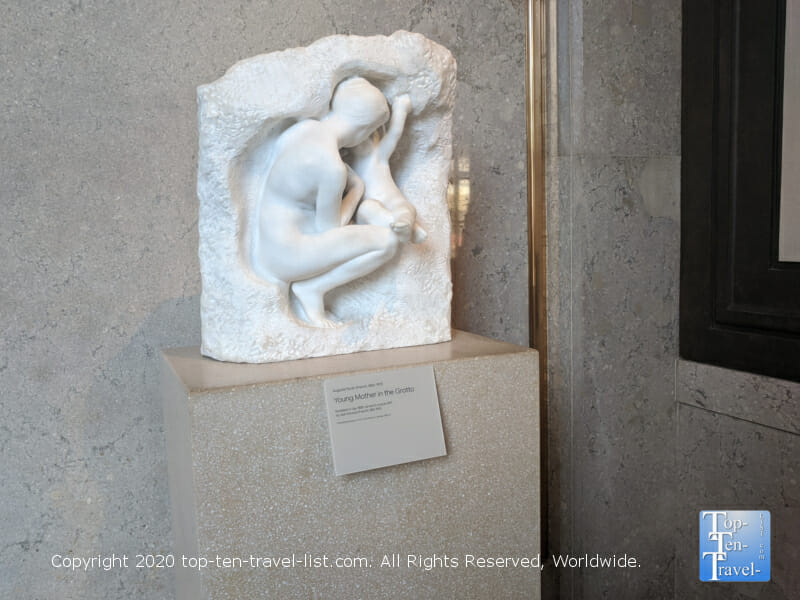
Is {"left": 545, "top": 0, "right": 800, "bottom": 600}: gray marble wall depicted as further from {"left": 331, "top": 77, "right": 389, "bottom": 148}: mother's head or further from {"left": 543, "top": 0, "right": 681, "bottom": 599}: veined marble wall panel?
{"left": 331, "top": 77, "right": 389, "bottom": 148}: mother's head

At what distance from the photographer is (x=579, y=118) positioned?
1.75 meters

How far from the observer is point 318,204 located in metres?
1.21

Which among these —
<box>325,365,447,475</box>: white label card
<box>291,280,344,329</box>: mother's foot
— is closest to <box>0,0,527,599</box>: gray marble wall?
<box>291,280,344,329</box>: mother's foot

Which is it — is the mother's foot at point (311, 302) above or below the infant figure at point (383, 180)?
below

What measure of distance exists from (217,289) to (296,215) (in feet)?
0.61

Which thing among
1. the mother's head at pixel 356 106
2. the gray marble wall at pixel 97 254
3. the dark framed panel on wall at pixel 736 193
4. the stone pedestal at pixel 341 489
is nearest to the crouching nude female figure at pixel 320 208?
the mother's head at pixel 356 106

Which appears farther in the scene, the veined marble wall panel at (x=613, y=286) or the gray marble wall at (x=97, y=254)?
the veined marble wall panel at (x=613, y=286)

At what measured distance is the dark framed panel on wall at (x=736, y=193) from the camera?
1520 millimetres

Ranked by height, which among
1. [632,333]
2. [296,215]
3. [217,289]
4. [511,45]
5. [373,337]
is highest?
[511,45]

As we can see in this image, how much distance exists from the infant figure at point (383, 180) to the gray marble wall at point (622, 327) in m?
0.63

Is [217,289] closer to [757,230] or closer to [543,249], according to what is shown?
[543,249]

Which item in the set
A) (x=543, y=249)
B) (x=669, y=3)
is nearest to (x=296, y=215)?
(x=543, y=249)

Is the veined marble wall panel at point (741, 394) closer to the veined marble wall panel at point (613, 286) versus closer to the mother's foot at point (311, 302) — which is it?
the veined marble wall panel at point (613, 286)

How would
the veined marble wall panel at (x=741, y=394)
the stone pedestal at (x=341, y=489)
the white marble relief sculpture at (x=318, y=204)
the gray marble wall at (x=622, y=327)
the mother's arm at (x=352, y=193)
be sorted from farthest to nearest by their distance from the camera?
the gray marble wall at (x=622, y=327) → the veined marble wall panel at (x=741, y=394) → the mother's arm at (x=352, y=193) → the white marble relief sculpture at (x=318, y=204) → the stone pedestal at (x=341, y=489)
